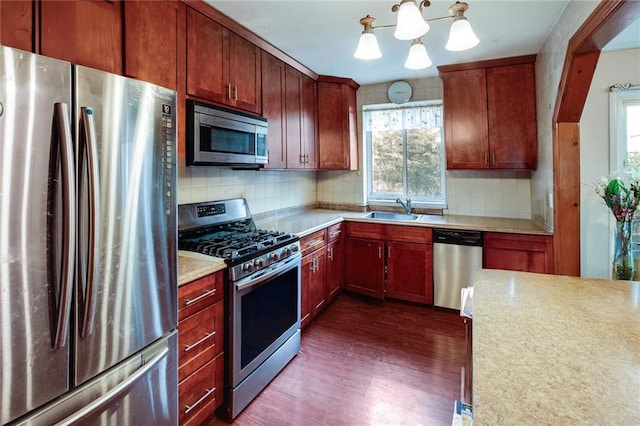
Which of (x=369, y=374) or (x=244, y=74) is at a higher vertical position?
(x=244, y=74)

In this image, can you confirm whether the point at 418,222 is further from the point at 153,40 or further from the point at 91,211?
the point at 91,211

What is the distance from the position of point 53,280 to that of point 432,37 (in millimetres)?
2787

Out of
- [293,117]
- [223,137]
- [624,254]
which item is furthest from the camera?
[293,117]

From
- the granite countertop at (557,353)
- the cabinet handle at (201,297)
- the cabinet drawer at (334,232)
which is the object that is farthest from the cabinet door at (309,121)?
the granite countertop at (557,353)

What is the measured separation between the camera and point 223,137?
2197mm

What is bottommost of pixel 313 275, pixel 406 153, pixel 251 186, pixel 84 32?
pixel 313 275

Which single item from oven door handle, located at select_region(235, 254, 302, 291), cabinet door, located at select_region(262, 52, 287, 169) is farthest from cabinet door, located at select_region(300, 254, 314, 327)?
cabinet door, located at select_region(262, 52, 287, 169)

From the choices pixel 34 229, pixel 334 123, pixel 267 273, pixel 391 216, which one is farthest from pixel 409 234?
pixel 34 229

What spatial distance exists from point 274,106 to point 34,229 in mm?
2200

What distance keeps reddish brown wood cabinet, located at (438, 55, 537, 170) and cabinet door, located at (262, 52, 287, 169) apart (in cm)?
163

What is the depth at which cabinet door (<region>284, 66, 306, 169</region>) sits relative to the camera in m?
3.08

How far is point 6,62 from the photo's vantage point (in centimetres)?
88

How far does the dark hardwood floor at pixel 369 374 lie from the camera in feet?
6.18

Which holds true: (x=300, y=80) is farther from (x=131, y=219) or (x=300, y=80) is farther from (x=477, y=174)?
(x=131, y=219)
